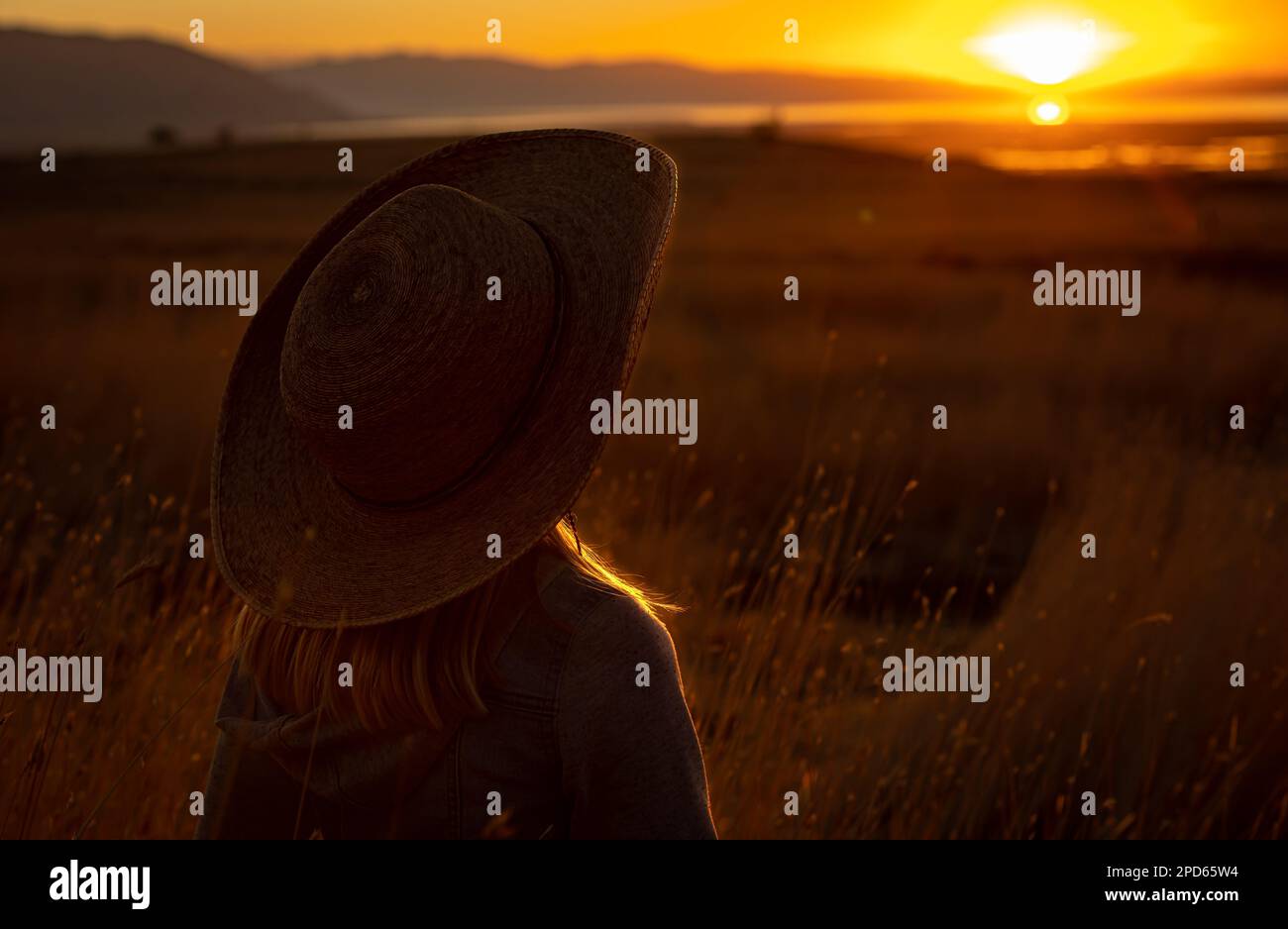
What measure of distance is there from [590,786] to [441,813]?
192mm

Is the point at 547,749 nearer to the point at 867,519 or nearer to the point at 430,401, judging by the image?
the point at 430,401

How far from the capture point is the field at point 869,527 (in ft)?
10.2

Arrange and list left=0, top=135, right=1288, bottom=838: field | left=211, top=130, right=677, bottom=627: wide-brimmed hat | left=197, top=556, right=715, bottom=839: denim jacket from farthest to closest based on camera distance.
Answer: left=0, top=135, right=1288, bottom=838: field < left=211, top=130, right=677, bottom=627: wide-brimmed hat < left=197, top=556, right=715, bottom=839: denim jacket

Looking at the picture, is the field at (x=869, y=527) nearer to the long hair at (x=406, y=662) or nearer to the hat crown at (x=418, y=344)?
the long hair at (x=406, y=662)

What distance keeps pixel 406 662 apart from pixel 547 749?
0.19m

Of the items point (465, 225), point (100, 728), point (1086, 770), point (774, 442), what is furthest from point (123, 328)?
point (465, 225)

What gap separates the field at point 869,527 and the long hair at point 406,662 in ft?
0.54

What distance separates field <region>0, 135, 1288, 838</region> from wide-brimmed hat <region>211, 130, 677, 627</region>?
0.22 meters

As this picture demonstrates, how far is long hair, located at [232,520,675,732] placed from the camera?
4.28 feet

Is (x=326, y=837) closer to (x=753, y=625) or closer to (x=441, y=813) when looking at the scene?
(x=441, y=813)

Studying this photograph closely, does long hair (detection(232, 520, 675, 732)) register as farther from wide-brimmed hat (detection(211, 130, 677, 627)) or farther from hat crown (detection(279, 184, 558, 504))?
hat crown (detection(279, 184, 558, 504))

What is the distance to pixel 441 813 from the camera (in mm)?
1370

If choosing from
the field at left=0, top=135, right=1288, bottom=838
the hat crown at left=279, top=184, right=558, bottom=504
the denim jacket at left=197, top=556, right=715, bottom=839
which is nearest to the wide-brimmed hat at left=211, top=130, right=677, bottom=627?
the hat crown at left=279, top=184, right=558, bottom=504

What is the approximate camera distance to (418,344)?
1404mm
